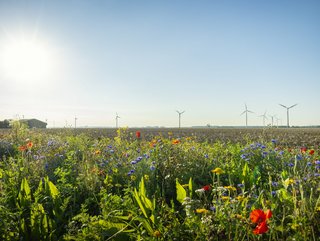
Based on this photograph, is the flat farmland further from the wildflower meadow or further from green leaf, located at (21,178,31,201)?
green leaf, located at (21,178,31,201)

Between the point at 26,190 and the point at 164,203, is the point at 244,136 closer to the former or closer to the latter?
the point at 164,203

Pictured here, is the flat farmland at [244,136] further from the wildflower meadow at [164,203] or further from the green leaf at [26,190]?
the green leaf at [26,190]

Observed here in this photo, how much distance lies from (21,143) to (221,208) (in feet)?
26.9

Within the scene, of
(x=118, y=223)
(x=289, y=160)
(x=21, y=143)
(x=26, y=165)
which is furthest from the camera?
(x=21, y=143)

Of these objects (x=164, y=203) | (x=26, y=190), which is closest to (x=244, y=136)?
(x=164, y=203)

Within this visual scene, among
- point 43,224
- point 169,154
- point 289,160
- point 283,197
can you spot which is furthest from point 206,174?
point 43,224

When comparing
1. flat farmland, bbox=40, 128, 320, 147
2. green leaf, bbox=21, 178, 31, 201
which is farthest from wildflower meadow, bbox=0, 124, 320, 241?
flat farmland, bbox=40, 128, 320, 147

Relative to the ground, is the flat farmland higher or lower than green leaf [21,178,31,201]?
higher

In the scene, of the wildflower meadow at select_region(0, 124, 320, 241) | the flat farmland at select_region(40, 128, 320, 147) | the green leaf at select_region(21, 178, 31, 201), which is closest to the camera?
the wildflower meadow at select_region(0, 124, 320, 241)

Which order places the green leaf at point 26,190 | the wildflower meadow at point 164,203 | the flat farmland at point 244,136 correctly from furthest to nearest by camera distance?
the flat farmland at point 244,136 < the green leaf at point 26,190 < the wildflower meadow at point 164,203

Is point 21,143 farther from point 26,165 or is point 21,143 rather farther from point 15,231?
point 15,231

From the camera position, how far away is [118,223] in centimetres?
346

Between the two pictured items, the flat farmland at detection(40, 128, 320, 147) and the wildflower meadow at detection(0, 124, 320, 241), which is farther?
the flat farmland at detection(40, 128, 320, 147)

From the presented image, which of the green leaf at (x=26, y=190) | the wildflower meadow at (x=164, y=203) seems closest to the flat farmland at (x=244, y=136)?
the wildflower meadow at (x=164, y=203)
